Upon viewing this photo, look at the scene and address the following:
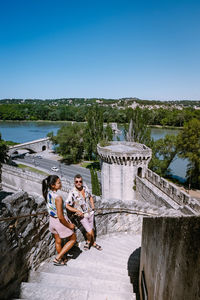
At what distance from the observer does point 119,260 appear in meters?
4.18

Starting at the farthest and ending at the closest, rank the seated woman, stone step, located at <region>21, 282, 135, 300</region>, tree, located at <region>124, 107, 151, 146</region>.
Result: tree, located at <region>124, 107, 151, 146</region> < the seated woman < stone step, located at <region>21, 282, 135, 300</region>

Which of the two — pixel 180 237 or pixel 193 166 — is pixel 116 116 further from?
pixel 180 237

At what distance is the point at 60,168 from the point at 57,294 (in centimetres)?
2835

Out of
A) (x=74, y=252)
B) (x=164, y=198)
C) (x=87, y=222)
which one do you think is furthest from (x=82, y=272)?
(x=164, y=198)

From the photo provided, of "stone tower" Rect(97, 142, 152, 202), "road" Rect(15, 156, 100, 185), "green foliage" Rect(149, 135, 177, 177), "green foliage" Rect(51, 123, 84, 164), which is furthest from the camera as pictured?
"green foliage" Rect(51, 123, 84, 164)

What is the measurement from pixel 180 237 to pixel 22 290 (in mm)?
2433

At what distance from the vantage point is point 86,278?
312 centimetres

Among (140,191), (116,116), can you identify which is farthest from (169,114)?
(140,191)

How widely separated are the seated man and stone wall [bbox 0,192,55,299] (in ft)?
2.01

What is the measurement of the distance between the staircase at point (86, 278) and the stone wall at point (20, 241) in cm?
18

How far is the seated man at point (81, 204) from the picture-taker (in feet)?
12.8

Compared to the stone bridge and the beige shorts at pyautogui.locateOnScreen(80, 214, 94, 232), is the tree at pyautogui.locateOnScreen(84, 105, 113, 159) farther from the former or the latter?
the beige shorts at pyautogui.locateOnScreen(80, 214, 94, 232)

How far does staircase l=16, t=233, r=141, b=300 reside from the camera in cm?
256

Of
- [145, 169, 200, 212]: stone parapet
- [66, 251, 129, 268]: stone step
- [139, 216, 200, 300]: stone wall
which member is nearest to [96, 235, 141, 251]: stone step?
[66, 251, 129, 268]: stone step
